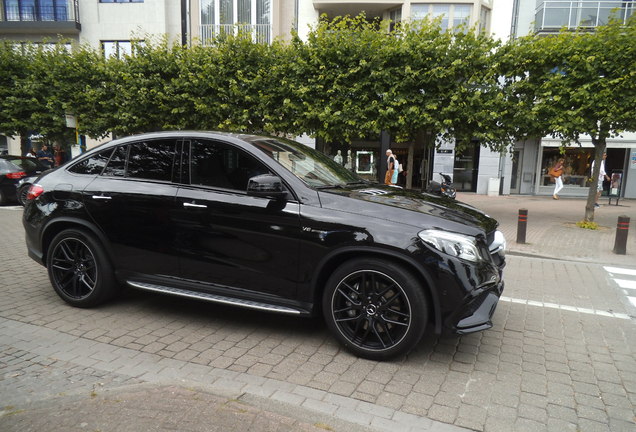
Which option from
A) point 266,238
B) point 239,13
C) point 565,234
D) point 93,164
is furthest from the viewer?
point 239,13

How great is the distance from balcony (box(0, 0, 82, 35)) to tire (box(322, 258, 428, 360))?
25.8 metres

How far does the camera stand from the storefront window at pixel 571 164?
2256cm

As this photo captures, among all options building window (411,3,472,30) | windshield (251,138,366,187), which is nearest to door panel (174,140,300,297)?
windshield (251,138,366,187)

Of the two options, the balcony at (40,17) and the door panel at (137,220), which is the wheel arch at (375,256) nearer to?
the door panel at (137,220)

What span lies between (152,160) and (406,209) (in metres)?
2.57

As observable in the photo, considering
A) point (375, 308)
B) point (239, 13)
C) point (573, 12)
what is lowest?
point (375, 308)

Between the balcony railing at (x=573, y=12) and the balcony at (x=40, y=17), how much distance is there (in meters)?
24.2

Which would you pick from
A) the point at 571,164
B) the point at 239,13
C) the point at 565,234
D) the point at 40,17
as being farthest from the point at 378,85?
the point at 40,17

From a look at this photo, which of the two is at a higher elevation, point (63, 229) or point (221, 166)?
point (221, 166)

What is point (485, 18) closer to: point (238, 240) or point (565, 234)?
point (565, 234)

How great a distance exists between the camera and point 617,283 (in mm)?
6367

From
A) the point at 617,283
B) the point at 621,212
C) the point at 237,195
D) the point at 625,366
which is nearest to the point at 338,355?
the point at 237,195

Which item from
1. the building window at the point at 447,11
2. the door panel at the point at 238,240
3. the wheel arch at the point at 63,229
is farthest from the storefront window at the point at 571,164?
the wheel arch at the point at 63,229

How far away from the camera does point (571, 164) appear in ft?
74.8
